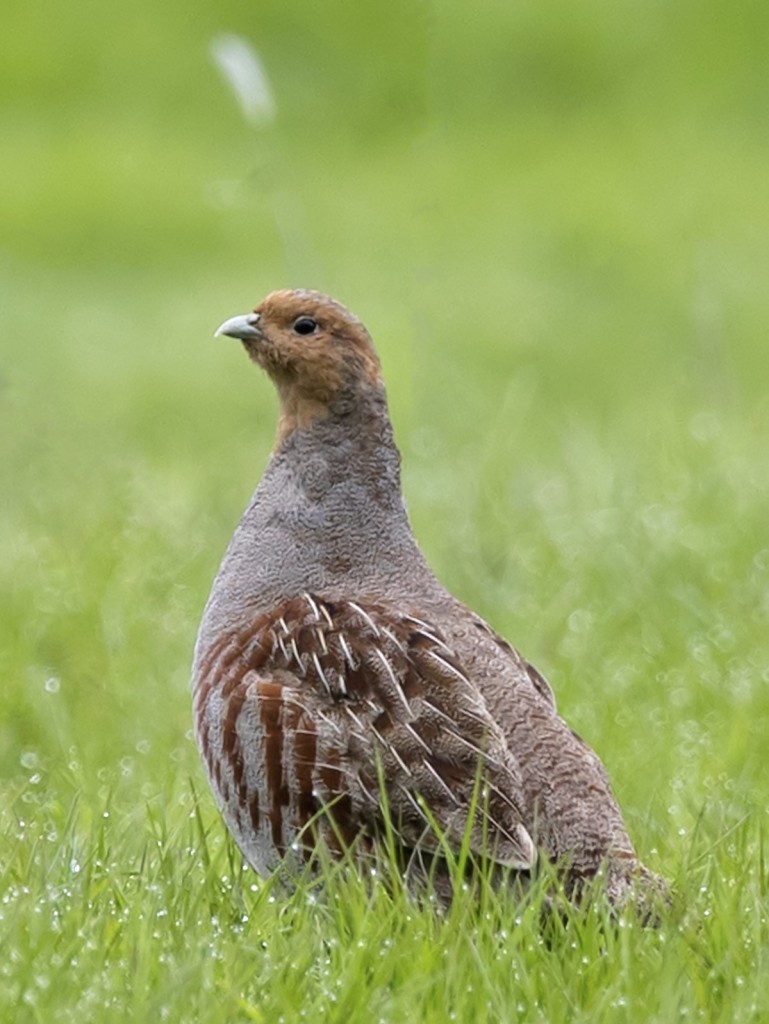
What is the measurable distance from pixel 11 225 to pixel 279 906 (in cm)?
1546

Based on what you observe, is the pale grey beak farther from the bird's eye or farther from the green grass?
the green grass

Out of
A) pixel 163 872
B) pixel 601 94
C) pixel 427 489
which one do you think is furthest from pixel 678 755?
pixel 601 94

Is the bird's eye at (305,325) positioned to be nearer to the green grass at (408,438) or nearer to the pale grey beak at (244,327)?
the pale grey beak at (244,327)

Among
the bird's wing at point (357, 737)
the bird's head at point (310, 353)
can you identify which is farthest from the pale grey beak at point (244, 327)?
the bird's wing at point (357, 737)

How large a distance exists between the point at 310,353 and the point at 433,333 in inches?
281

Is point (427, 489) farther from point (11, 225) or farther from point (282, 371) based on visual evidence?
point (11, 225)

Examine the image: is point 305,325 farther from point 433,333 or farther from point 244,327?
point 433,333

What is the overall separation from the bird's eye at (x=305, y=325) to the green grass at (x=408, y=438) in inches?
47.3

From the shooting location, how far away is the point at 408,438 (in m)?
11.0

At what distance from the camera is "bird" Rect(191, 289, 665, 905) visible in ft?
12.5

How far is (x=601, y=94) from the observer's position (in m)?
20.8

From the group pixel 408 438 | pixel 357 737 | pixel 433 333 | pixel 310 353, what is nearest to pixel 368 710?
pixel 357 737

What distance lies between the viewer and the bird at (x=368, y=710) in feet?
12.5

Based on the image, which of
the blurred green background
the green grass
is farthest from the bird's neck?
the blurred green background
